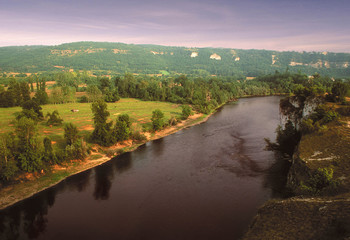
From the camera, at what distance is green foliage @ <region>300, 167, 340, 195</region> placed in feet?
80.8

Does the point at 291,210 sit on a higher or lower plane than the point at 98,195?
higher

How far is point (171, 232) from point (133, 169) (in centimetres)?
1759

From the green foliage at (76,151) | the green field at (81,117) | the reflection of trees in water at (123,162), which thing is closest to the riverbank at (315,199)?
the reflection of trees in water at (123,162)

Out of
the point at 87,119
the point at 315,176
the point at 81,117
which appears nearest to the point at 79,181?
the point at 315,176

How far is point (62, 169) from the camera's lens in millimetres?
38500

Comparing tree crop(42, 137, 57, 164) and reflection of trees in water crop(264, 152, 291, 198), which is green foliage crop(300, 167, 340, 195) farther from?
tree crop(42, 137, 57, 164)

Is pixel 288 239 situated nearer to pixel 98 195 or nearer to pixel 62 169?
pixel 98 195

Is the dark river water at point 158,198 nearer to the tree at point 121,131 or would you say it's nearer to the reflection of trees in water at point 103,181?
the reflection of trees in water at point 103,181

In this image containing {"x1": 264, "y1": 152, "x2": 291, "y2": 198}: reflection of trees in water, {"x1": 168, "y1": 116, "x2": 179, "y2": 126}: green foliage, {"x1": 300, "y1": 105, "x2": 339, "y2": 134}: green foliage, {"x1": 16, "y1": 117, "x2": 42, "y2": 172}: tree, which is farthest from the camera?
{"x1": 168, "y1": 116, "x2": 179, "y2": 126}: green foliage

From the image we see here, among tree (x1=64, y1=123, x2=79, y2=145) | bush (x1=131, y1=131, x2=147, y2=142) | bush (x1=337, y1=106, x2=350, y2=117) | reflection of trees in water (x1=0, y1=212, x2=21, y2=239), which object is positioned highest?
bush (x1=337, y1=106, x2=350, y2=117)

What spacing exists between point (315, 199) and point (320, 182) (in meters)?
3.37

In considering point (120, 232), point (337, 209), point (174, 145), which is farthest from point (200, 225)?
point (174, 145)

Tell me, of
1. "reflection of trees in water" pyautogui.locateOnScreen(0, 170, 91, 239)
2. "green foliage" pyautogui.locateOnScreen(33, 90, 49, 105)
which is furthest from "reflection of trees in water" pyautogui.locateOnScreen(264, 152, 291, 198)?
"green foliage" pyautogui.locateOnScreen(33, 90, 49, 105)

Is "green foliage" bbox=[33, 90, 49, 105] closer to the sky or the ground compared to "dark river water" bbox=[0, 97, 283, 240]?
closer to the sky
